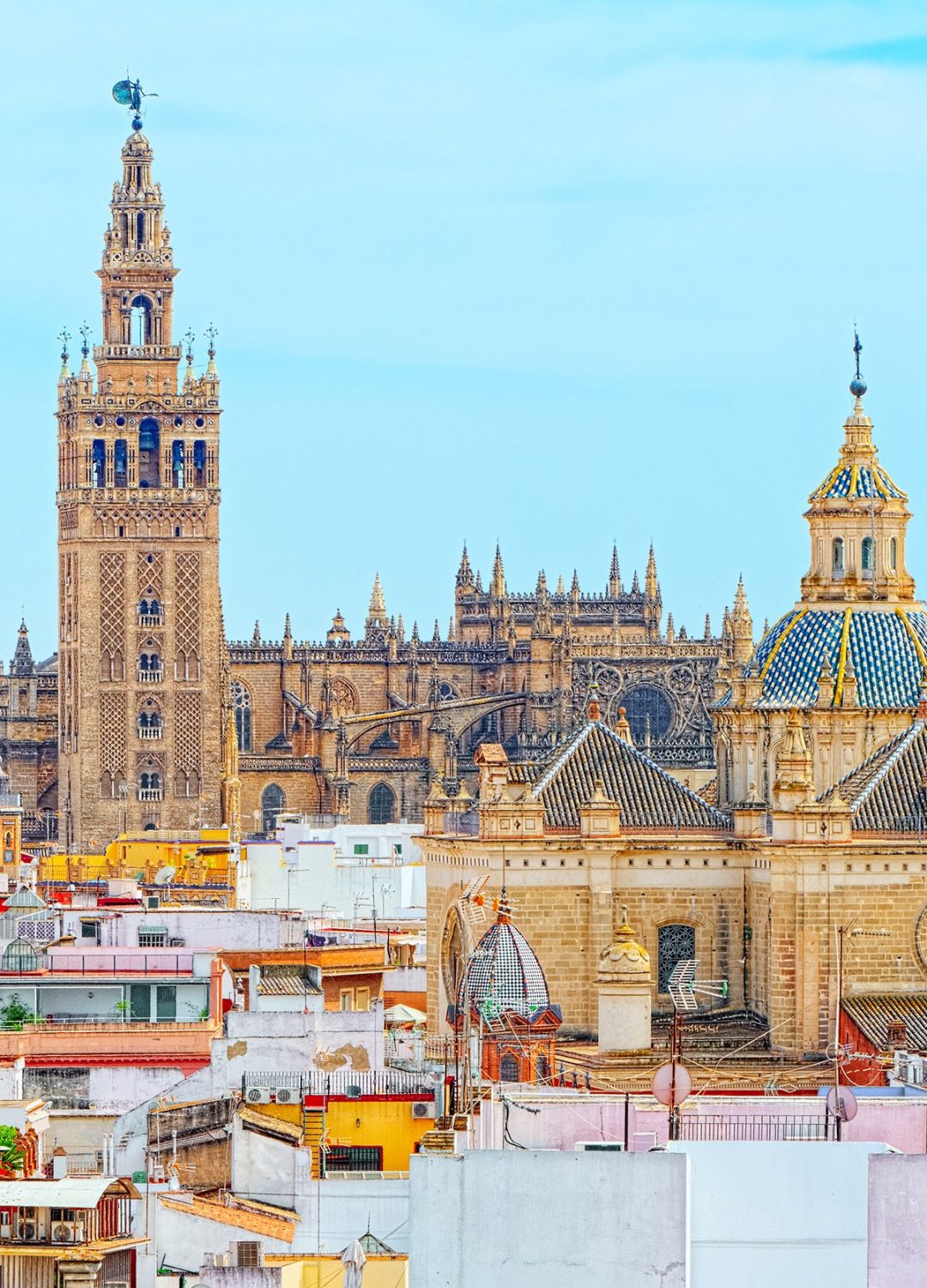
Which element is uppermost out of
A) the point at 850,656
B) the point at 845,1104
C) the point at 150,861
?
the point at 850,656

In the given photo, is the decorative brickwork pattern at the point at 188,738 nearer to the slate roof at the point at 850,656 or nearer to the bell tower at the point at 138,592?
the bell tower at the point at 138,592

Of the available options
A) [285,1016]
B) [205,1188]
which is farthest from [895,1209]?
[285,1016]

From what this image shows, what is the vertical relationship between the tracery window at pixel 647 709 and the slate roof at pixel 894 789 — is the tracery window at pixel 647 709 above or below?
above

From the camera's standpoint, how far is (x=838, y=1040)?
53.4 m

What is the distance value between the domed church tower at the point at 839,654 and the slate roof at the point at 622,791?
96 cm

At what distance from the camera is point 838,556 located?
6125 cm

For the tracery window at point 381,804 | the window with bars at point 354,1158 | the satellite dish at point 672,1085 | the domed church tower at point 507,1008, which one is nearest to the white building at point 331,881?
the tracery window at point 381,804

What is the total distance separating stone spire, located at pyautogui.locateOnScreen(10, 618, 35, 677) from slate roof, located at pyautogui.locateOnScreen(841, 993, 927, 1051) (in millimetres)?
84754

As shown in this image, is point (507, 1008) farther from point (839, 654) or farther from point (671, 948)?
point (839, 654)

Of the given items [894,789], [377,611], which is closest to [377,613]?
[377,611]

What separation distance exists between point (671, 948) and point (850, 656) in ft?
17.8

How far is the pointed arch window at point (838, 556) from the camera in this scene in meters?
61.2

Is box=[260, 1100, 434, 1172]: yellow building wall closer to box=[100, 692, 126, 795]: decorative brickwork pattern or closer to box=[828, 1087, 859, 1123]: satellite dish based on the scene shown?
box=[828, 1087, 859, 1123]: satellite dish

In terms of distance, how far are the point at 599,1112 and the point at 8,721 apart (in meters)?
104
